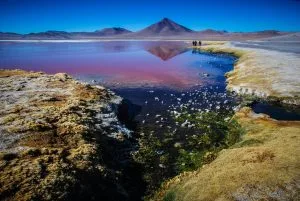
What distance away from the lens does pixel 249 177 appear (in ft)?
44.1

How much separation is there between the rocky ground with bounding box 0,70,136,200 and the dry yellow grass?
3223 mm

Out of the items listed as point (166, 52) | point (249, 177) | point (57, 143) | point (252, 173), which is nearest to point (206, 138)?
point (252, 173)

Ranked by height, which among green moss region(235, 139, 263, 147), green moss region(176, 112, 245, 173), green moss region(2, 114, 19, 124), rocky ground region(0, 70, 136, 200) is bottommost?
green moss region(176, 112, 245, 173)

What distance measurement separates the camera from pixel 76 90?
94.5 feet

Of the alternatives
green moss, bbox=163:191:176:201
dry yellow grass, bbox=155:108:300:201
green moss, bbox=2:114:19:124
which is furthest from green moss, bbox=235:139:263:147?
green moss, bbox=2:114:19:124

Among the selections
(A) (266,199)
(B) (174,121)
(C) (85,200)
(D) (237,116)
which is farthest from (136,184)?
(D) (237,116)

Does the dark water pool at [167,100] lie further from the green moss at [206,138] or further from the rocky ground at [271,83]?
the rocky ground at [271,83]

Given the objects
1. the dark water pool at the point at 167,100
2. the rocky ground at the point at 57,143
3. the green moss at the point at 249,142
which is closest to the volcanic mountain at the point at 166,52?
the dark water pool at the point at 167,100

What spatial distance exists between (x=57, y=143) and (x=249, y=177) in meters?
9.63

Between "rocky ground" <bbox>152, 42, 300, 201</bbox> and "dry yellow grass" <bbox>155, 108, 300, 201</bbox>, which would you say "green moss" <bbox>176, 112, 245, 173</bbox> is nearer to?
"rocky ground" <bbox>152, 42, 300, 201</bbox>

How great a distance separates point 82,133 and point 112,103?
9055mm

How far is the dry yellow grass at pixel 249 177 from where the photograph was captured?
1252 cm

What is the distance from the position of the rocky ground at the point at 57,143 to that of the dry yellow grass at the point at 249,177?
322cm

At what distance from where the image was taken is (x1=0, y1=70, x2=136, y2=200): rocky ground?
12.9m
